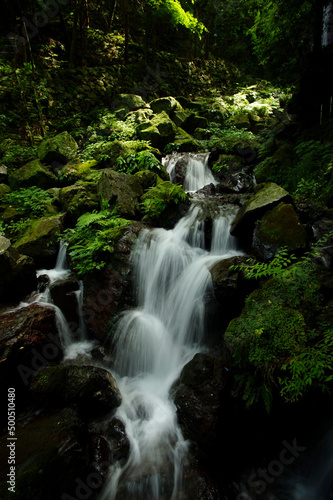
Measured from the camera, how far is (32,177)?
788cm

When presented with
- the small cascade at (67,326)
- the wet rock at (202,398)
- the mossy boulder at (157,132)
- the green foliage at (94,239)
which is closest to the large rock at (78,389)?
the small cascade at (67,326)

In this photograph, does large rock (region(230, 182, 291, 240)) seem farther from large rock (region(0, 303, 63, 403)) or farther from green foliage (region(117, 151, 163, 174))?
large rock (region(0, 303, 63, 403))

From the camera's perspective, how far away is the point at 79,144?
10.5 meters

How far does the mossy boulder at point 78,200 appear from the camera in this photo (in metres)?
6.61

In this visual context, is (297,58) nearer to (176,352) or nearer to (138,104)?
(176,352)

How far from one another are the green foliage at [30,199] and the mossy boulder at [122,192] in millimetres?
1877

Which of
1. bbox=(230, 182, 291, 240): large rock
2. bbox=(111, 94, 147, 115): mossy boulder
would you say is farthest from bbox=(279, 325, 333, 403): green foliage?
bbox=(111, 94, 147, 115): mossy boulder

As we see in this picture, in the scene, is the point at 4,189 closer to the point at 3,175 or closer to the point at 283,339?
the point at 3,175

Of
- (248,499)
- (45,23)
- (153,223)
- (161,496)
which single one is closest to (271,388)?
(248,499)

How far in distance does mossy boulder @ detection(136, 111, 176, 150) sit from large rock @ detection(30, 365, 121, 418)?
Result: 31.1 ft

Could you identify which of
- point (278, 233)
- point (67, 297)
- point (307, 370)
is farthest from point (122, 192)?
point (307, 370)

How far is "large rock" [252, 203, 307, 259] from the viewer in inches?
157

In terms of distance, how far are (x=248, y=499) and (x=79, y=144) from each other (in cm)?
1193

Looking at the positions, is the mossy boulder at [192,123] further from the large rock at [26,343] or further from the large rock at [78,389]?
the large rock at [78,389]
